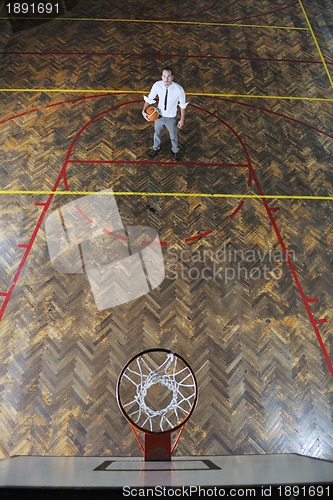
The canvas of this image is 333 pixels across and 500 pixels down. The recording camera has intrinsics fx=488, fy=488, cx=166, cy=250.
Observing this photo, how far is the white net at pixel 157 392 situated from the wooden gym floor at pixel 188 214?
0.17 metres

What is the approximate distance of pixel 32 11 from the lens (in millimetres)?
11219

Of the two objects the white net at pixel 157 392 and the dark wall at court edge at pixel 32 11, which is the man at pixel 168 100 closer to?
the white net at pixel 157 392

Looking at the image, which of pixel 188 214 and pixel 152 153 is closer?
pixel 188 214

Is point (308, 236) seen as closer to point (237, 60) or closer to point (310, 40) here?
point (237, 60)

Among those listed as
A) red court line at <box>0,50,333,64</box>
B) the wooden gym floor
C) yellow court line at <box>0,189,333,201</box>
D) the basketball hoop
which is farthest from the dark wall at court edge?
the basketball hoop

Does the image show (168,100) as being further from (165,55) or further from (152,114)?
(165,55)

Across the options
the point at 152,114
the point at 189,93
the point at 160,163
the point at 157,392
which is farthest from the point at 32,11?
the point at 157,392

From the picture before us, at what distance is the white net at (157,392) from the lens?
5.78 m

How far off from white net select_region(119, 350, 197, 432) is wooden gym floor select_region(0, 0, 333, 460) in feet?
0.55

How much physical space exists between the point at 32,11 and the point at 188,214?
6928 millimetres

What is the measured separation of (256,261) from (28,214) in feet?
11.8

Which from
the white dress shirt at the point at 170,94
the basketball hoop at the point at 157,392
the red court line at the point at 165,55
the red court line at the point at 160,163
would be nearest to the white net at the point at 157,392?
the basketball hoop at the point at 157,392

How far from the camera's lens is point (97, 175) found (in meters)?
8.16

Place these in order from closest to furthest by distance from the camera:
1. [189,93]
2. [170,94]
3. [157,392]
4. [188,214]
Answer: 1. [157,392]
2. [170,94]
3. [188,214]
4. [189,93]
